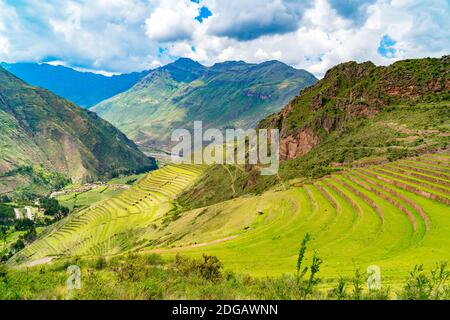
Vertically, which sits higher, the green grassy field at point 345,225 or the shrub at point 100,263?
the green grassy field at point 345,225

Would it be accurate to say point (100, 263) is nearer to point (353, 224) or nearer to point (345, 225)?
point (345, 225)

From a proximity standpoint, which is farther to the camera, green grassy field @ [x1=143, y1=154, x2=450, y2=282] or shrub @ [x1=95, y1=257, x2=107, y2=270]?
green grassy field @ [x1=143, y1=154, x2=450, y2=282]

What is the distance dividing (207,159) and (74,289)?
17805 centimetres

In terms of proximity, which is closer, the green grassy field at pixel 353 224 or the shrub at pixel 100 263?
the shrub at pixel 100 263

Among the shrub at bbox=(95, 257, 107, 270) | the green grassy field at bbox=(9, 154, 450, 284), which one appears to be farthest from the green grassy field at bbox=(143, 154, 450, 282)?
the shrub at bbox=(95, 257, 107, 270)

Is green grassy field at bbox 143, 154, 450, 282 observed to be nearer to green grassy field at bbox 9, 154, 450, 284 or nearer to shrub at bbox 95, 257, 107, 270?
green grassy field at bbox 9, 154, 450, 284

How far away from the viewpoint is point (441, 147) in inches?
2378

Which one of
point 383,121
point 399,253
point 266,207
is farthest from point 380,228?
point 383,121

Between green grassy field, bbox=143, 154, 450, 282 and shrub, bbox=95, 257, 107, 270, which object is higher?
green grassy field, bbox=143, 154, 450, 282

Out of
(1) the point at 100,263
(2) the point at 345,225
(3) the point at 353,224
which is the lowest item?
(1) the point at 100,263

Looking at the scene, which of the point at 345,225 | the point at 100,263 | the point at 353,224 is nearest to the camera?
the point at 100,263

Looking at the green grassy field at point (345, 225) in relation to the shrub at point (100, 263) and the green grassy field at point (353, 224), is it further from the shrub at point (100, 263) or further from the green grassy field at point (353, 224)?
the shrub at point (100, 263)

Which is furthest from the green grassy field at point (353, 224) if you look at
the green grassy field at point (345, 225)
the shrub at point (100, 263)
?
the shrub at point (100, 263)

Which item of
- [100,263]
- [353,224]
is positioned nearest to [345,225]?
[353,224]
